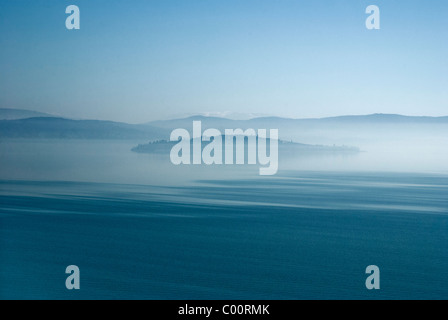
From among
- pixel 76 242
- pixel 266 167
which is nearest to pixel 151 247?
pixel 76 242

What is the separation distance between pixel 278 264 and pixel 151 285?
1.65 meters

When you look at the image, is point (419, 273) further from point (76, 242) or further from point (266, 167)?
point (76, 242)

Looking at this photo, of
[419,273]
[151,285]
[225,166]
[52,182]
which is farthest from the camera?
[52,182]

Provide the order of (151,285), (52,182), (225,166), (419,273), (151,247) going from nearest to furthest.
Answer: (151,285) → (419,273) → (151,247) → (225,166) → (52,182)

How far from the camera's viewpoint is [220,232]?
831 cm

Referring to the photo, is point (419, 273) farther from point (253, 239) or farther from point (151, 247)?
point (151, 247)

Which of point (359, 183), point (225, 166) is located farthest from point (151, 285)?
point (359, 183)

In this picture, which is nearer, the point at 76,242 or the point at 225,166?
the point at 76,242

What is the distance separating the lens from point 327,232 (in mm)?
8555

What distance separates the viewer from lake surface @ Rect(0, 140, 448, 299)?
243 inches

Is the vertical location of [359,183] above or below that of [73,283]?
above

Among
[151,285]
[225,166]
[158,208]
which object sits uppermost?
[225,166]

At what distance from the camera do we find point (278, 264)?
6.83 meters

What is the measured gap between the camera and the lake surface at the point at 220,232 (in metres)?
6.17
